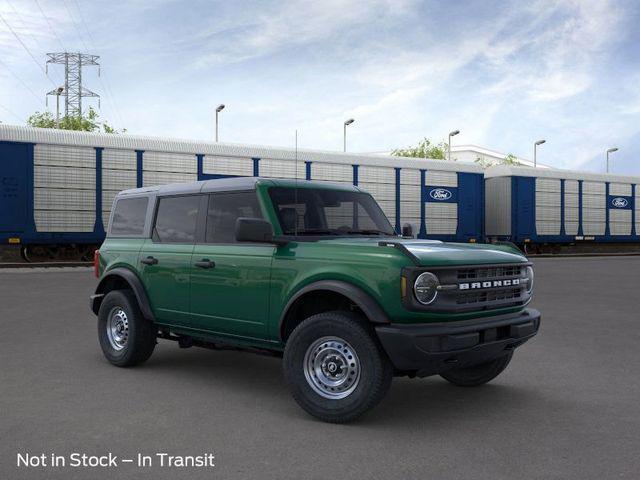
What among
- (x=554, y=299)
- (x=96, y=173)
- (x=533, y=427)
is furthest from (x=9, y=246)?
(x=533, y=427)

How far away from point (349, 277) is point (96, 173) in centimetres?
1980

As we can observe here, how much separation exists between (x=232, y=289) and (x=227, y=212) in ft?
2.65

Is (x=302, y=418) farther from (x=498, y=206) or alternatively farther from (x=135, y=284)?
(x=498, y=206)

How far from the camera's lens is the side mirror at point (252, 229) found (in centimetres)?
516

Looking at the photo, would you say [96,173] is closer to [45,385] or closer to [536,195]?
[45,385]

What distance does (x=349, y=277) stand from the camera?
489 cm

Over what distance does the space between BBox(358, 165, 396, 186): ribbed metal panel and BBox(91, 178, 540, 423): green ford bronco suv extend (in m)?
20.8

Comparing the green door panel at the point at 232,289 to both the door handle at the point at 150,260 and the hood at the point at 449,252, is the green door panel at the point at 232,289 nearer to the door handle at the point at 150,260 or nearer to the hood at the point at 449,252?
the door handle at the point at 150,260

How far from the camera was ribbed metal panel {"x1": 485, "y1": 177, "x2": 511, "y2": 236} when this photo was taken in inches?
1259

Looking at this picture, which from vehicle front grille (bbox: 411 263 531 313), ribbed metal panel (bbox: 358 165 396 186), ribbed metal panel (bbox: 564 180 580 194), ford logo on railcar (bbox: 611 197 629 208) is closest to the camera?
vehicle front grille (bbox: 411 263 531 313)

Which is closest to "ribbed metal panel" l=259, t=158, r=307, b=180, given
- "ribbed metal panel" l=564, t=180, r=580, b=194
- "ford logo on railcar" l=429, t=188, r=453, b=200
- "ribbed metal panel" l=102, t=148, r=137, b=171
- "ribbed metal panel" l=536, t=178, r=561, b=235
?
"ribbed metal panel" l=102, t=148, r=137, b=171

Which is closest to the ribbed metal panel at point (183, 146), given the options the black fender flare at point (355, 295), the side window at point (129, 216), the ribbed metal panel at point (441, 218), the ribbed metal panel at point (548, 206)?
the ribbed metal panel at point (441, 218)

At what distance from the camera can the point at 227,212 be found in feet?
20.1

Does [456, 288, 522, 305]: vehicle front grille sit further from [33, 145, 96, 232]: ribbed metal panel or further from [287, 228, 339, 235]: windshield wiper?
[33, 145, 96, 232]: ribbed metal panel
